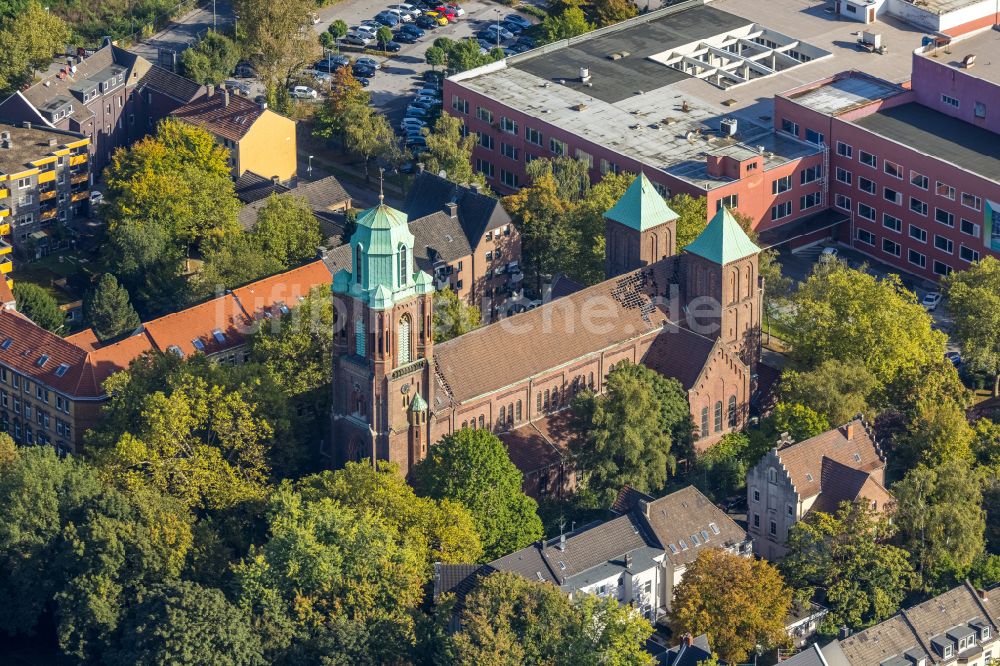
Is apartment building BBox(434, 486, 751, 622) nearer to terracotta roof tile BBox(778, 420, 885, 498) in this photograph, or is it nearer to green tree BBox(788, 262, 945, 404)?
terracotta roof tile BBox(778, 420, 885, 498)

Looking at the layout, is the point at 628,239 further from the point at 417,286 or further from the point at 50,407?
the point at 50,407

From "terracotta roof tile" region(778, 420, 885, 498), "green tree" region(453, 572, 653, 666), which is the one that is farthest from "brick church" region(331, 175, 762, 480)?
"green tree" region(453, 572, 653, 666)

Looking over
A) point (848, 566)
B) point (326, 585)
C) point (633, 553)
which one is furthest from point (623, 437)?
point (326, 585)

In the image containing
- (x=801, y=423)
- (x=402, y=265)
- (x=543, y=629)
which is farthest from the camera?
(x=801, y=423)

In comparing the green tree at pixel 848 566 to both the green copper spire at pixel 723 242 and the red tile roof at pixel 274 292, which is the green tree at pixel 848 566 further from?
the red tile roof at pixel 274 292

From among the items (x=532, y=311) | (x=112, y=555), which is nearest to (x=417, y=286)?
(x=532, y=311)

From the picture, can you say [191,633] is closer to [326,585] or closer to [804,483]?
[326,585]
